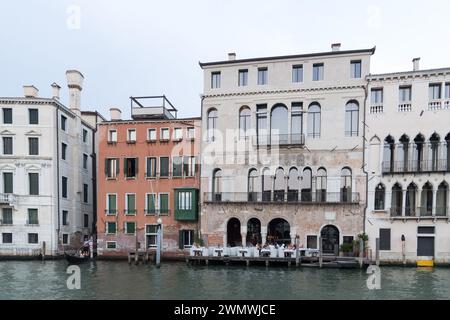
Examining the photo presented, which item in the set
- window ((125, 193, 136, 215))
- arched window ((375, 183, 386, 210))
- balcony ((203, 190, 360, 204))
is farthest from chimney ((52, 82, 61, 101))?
arched window ((375, 183, 386, 210))

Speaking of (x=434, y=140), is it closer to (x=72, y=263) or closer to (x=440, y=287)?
(x=440, y=287)

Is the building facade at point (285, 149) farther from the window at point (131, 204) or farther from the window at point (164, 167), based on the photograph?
the window at point (131, 204)

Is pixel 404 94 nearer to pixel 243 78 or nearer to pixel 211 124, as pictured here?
pixel 243 78

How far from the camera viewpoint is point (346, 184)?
24.7m

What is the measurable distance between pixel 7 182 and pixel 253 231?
2046 centimetres

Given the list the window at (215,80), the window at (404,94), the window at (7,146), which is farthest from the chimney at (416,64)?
the window at (7,146)

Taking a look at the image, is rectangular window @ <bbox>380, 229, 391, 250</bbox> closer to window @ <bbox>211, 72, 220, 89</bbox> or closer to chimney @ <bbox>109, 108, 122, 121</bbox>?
window @ <bbox>211, 72, 220, 89</bbox>

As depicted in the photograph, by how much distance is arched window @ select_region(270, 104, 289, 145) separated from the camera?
1020 inches

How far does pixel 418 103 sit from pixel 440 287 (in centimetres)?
1291

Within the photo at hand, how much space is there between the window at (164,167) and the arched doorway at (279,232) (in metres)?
9.21

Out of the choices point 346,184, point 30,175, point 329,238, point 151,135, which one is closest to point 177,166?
point 151,135

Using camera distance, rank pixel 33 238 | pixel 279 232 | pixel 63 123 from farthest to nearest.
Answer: pixel 63 123 < pixel 33 238 < pixel 279 232

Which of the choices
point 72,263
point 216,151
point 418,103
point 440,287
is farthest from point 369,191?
point 72,263

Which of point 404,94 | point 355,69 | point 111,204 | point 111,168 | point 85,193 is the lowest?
point 111,204
